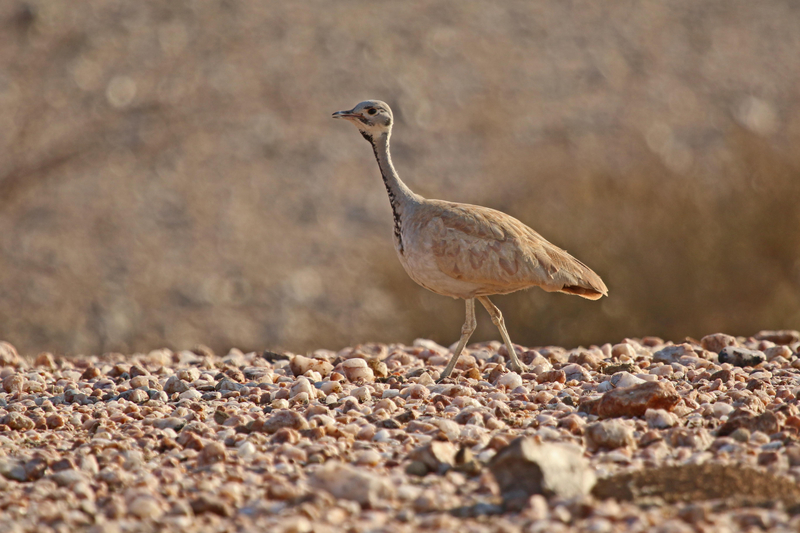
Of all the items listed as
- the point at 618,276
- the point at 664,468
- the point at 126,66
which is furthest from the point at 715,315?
the point at 126,66

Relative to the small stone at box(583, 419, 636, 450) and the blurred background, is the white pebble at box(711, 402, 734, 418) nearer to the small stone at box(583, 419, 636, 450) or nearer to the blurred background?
the small stone at box(583, 419, 636, 450)

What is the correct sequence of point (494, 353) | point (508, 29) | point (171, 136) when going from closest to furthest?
point (494, 353)
point (171, 136)
point (508, 29)

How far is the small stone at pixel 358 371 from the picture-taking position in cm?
766

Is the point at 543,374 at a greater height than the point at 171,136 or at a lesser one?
lesser

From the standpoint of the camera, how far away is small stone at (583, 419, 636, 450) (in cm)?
521

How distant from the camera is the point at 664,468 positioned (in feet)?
15.2

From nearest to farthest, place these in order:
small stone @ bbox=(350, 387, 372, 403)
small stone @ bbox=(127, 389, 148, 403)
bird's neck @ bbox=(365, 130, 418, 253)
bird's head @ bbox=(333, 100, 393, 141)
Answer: small stone @ bbox=(350, 387, 372, 403), small stone @ bbox=(127, 389, 148, 403), bird's neck @ bbox=(365, 130, 418, 253), bird's head @ bbox=(333, 100, 393, 141)

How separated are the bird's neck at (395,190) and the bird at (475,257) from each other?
0.03m

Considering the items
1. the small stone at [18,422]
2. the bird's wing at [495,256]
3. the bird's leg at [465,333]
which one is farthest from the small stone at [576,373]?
the small stone at [18,422]

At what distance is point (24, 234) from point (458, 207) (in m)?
13.4

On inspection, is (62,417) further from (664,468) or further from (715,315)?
(715,315)

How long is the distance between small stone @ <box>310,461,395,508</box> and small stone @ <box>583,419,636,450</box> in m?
1.44

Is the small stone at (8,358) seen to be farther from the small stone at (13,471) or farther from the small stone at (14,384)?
the small stone at (13,471)

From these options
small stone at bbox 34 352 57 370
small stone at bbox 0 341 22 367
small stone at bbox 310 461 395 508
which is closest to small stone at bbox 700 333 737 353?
small stone at bbox 310 461 395 508
